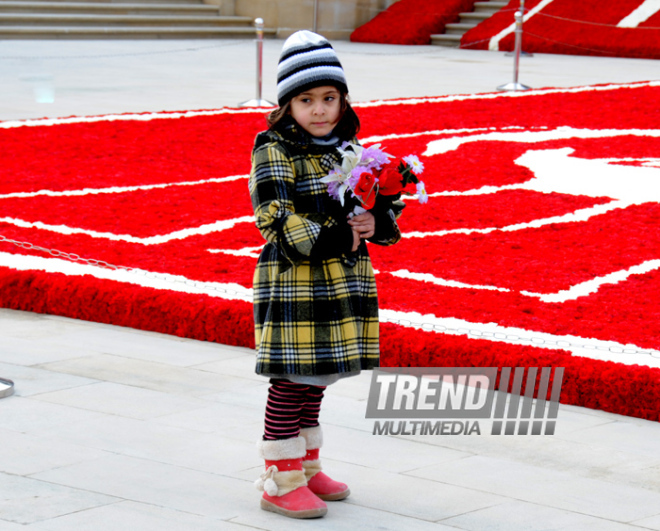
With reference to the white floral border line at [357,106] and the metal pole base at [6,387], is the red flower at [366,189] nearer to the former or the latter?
the metal pole base at [6,387]

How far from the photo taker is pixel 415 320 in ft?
15.3

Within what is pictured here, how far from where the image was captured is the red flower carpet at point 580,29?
1915cm

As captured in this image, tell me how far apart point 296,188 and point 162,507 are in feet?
2.90

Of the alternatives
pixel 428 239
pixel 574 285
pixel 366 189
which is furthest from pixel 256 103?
pixel 366 189

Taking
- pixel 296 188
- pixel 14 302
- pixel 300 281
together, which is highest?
pixel 296 188

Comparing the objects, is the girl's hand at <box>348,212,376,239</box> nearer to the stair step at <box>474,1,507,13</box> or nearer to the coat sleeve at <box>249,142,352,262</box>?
the coat sleeve at <box>249,142,352,262</box>

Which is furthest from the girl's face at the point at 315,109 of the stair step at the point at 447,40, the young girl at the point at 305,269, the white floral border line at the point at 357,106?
the stair step at the point at 447,40

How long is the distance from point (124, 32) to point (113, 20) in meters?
0.42

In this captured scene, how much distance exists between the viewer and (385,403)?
400 cm

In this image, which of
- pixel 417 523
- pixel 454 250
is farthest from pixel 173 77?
pixel 417 523

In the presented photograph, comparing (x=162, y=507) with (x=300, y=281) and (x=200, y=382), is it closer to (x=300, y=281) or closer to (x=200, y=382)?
(x=300, y=281)

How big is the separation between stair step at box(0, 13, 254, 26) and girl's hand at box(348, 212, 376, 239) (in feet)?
54.8
